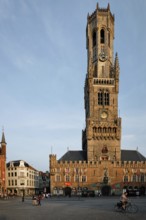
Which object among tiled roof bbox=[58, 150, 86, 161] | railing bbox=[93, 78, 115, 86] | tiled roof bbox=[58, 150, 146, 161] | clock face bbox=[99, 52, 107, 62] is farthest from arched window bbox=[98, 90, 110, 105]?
tiled roof bbox=[58, 150, 86, 161]

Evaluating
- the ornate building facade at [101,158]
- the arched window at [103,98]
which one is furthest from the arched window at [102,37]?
the arched window at [103,98]

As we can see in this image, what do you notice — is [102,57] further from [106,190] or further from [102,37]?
[106,190]

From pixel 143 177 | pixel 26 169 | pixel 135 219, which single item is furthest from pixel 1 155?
pixel 135 219

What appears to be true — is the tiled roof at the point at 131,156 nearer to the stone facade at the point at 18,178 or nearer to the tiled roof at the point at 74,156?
the tiled roof at the point at 74,156

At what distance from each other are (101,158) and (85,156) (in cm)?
628

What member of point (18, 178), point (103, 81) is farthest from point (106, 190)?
point (18, 178)

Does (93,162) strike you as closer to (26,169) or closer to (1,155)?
(1,155)

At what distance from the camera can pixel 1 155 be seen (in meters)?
101

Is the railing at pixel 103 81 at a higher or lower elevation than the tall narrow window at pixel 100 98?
higher

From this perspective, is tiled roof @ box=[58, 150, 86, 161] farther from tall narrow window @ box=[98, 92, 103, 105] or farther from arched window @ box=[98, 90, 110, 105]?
arched window @ box=[98, 90, 110, 105]

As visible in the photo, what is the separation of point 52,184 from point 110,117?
26476 mm

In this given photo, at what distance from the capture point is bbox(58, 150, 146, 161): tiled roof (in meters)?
102

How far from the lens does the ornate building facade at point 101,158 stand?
97875 millimetres

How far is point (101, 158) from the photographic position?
9856cm
